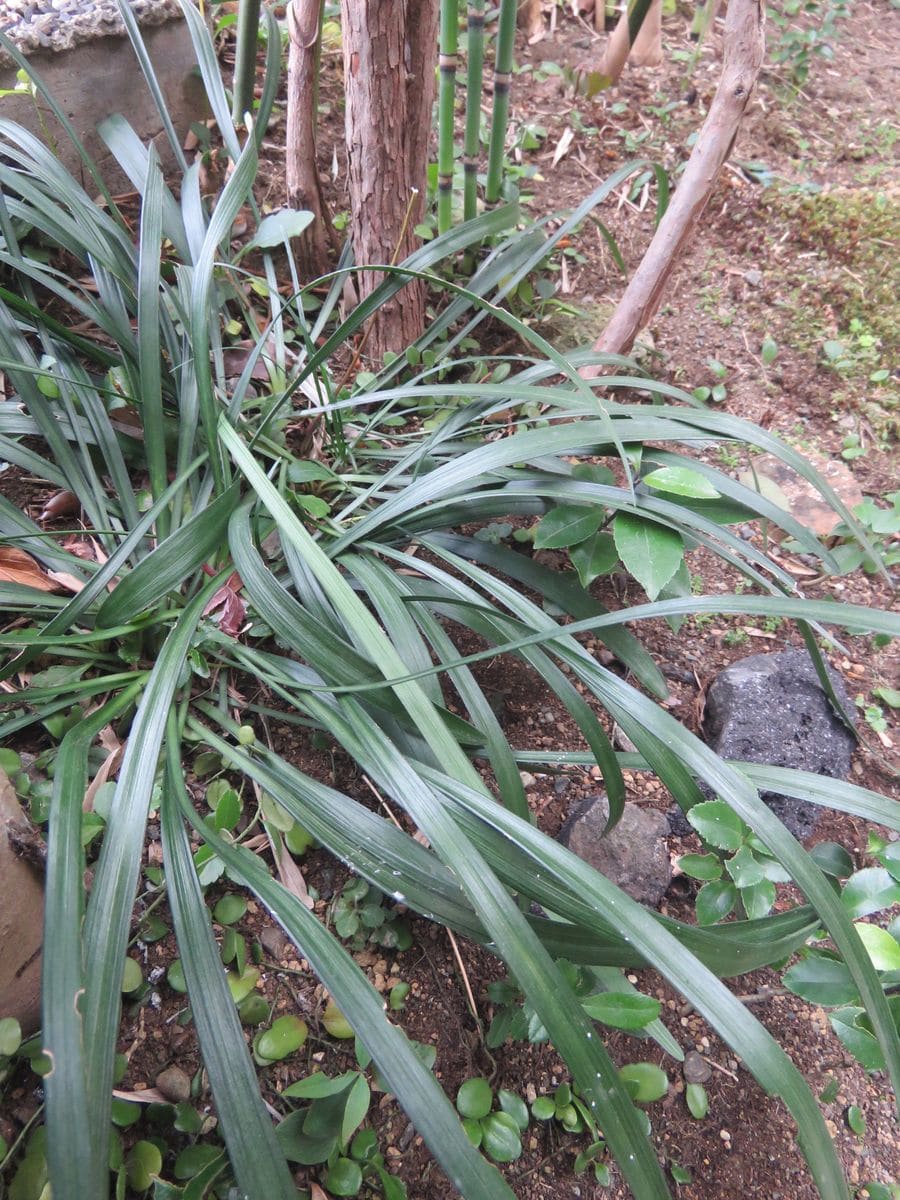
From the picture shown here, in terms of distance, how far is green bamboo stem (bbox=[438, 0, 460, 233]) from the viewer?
1.21 m

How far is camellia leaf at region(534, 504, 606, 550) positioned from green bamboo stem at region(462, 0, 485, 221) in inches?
27.3

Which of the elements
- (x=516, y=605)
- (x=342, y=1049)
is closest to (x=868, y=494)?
(x=516, y=605)

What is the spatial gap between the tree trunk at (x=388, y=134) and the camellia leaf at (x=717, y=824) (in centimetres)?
98

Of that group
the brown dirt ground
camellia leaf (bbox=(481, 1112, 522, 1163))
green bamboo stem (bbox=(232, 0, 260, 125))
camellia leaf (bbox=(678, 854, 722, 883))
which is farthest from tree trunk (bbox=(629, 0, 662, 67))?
camellia leaf (bbox=(481, 1112, 522, 1163))

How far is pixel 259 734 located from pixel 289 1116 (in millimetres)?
440

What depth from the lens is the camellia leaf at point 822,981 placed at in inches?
27.7

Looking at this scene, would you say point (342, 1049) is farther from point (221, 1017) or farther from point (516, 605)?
point (516, 605)

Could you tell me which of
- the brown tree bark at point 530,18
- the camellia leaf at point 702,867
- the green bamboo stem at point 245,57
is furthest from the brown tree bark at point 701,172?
the brown tree bark at point 530,18

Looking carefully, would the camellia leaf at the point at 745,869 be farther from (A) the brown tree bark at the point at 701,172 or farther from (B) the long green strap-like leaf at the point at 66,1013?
(A) the brown tree bark at the point at 701,172

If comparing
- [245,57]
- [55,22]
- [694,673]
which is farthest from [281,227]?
[694,673]

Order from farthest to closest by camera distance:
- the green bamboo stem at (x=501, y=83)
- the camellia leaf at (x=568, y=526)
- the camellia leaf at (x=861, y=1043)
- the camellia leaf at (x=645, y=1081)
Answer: the green bamboo stem at (x=501, y=83) → the camellia leaf at (x=568, y=526) → the camellia leaf at (x=645, y=1081) → the camellia leaf at (x=861, y=1043)

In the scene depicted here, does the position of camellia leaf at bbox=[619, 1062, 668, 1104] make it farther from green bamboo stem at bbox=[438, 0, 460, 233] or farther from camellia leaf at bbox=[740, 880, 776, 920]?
green bamboo stem at bbox=[438, 0, 460, 233]

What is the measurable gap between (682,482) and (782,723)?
0.40 meters

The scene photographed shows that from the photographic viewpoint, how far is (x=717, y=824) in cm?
74
